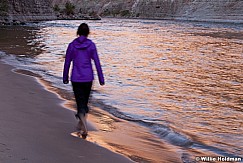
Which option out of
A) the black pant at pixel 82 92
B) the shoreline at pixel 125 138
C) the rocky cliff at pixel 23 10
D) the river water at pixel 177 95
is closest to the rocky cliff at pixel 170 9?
the rocky cliff at pixel 23 10

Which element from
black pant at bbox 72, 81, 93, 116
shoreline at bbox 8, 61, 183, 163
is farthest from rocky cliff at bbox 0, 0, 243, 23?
black pant at bbox 72, 81, 93, 116

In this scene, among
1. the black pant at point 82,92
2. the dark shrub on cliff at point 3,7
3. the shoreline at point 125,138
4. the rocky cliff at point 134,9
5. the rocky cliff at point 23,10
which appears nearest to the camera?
the shoreline at point 125,138

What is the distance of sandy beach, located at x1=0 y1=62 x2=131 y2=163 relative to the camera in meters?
5.37

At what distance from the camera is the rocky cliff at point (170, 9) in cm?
9157

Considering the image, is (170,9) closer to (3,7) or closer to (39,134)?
(3,7)

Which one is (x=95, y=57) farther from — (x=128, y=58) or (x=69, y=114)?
(x=128, y=58)

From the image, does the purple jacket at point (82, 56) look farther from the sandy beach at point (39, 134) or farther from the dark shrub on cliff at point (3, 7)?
the dark shrub on cliff at point (3, 7)

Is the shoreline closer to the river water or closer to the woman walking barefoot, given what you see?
the river water

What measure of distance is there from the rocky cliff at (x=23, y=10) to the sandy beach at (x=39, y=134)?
166 feet

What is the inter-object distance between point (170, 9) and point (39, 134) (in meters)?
112

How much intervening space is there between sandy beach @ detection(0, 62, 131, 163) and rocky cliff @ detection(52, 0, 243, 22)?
80445 mm

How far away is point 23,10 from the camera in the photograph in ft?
221

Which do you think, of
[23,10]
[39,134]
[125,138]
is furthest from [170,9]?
[39,134]

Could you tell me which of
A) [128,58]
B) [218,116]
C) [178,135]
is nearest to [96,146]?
[178,135]
